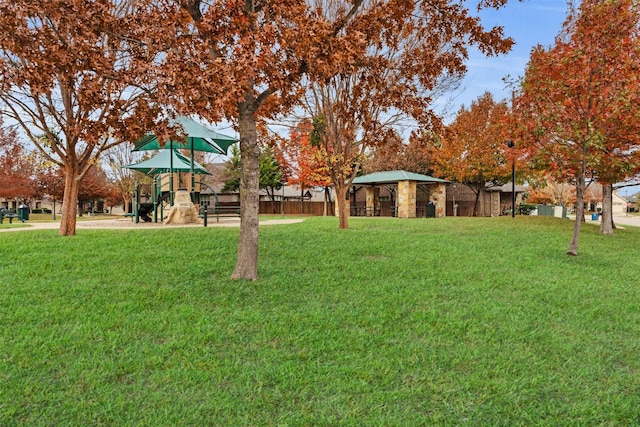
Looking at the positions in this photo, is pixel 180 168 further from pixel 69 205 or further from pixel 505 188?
pixel 505 188

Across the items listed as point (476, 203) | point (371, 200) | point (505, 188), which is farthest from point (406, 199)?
point (505, 188)

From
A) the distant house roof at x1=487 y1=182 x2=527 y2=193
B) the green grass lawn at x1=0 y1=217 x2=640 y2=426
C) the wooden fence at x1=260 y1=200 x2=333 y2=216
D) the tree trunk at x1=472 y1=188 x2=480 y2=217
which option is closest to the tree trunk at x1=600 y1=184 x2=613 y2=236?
the green grass lawn at x1=0 y1=217 x2=640 y2=426

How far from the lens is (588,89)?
28.2 feet

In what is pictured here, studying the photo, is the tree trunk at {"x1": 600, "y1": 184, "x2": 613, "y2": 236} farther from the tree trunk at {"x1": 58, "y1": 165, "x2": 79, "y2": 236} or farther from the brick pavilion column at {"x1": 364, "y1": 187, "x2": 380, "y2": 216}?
the tree trunk at {"x1": 58, "y1": 165, "x2": 79, "y2": 236}

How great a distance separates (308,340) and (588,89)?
8.33 metres

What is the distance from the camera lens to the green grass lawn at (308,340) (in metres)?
2.73

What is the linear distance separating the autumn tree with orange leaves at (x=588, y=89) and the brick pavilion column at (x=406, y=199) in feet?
45.2

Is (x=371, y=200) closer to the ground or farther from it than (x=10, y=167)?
closer to the ground

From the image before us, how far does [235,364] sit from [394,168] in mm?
28673

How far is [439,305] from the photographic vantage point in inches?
196

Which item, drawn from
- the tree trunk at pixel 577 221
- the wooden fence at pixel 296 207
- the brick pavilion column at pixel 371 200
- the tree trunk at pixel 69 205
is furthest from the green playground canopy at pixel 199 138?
the wooden fence at pixel 296 207

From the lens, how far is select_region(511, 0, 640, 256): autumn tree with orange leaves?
8.37m

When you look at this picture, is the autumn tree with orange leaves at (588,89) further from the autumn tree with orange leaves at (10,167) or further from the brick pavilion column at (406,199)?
the autumn tree with orange leaves at (10,167)

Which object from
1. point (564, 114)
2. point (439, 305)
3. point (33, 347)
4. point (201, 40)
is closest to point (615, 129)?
point (564, 114)
